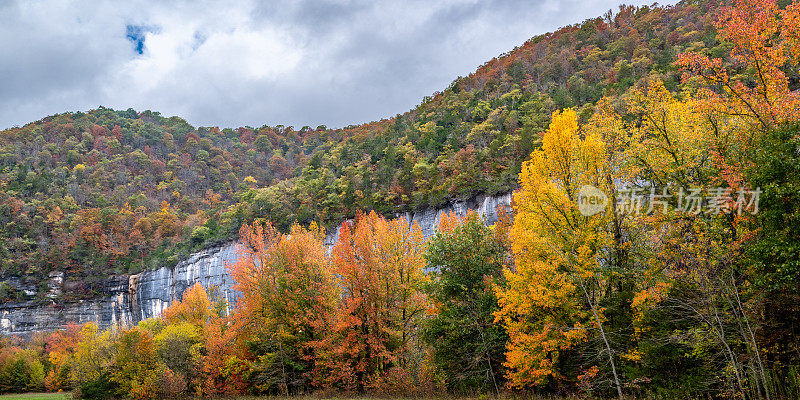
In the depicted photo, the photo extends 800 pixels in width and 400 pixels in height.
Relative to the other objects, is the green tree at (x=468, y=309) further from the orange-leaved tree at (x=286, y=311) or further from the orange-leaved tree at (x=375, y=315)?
the orange-leaved tree at (x=286, y=311)

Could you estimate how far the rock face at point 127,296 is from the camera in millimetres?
63094

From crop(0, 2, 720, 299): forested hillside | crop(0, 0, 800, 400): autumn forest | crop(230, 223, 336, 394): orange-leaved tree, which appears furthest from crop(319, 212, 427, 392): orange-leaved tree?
crop(0, 2, 720, 299): forested hillside

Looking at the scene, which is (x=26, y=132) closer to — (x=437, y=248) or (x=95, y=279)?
(x=95, y=279)

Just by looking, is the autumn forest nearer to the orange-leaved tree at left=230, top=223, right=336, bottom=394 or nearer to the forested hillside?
Answer: the orange-leaved tree at left=230, top=223, right=336, bottom=394

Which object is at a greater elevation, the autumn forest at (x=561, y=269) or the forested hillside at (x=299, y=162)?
the forested hillside at (x=299, y=162)

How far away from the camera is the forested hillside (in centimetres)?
4650

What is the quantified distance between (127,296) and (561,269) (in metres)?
78.8

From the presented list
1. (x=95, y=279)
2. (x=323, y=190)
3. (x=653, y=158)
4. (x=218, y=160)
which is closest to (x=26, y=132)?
(x=218, y=160)

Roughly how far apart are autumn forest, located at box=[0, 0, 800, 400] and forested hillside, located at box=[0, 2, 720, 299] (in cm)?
60

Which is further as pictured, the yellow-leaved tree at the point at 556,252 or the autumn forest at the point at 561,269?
the yellow-leaved tree at the point at 556,252

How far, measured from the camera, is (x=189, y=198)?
92250 millimetres

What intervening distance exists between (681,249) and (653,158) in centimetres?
322

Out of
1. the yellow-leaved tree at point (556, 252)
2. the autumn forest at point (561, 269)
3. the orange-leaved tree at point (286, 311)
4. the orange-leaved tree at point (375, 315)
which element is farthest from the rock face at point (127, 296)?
the yellow-leaved tree at point (556, 252)

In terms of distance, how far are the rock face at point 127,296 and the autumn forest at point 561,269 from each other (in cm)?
1594
